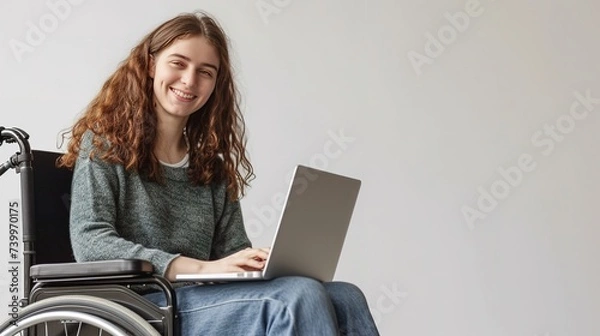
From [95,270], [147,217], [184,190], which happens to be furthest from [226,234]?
[95,270]

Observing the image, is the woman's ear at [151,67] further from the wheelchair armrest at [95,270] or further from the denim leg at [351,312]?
the denim leg at [351,312]

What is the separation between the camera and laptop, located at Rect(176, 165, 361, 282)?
1630 millimetres

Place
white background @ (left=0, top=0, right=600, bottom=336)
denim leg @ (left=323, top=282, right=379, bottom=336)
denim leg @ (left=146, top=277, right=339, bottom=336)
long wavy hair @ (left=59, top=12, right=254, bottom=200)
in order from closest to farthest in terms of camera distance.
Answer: denim leg @ (left=146, top=277, right=339, bottom=336) → denim leg @ (left=323, top=282, right=379, bottom=336) → long wavy hair @ (left=59, top=12, right=254, bottom=200) → white background @ (left=0, top=0, right=600, bottom=336)

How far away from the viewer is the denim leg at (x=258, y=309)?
154 centimetres

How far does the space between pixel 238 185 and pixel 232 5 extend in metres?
1.25

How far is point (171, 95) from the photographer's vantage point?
1.99m

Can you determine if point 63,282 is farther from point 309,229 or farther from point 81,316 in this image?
point 309,229

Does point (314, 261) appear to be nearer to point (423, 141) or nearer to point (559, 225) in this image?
point (423, 141)

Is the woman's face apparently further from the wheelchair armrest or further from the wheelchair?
the wheelchair armrest

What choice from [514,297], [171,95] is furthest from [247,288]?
[514,297]

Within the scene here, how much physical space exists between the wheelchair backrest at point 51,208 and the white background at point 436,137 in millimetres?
1275

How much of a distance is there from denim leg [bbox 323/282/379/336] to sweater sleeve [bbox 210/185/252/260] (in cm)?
38

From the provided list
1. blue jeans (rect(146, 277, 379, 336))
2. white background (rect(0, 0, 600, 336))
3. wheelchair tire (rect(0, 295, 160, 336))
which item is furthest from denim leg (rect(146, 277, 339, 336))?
white background (rect(0, 0, 600, 336))

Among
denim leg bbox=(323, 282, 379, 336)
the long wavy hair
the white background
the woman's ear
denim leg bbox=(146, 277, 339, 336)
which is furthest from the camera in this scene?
the white background
